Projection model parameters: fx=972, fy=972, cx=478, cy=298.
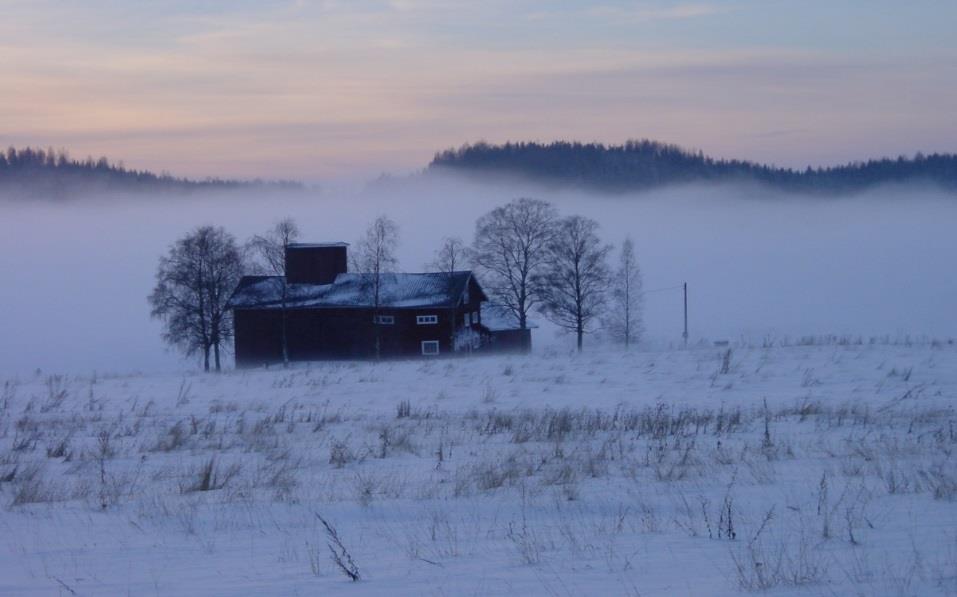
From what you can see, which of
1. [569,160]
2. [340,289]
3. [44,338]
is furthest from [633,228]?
[340,289]

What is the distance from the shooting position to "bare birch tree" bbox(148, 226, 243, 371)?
57844 millimetres

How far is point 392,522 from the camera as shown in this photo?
8.62 metres

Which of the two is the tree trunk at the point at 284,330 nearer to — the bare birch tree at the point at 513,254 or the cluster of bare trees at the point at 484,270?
the cluster of bare trees at the point at 484,270

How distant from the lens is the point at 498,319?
→ 64.8 m

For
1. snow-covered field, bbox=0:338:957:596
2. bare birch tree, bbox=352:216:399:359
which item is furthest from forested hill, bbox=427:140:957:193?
snow-covered field, bbox=0:338:957:596

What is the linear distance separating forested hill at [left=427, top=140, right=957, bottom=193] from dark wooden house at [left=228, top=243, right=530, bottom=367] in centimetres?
11299

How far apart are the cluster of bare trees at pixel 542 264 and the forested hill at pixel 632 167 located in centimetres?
9756

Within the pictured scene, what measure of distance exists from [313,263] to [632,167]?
133 metres

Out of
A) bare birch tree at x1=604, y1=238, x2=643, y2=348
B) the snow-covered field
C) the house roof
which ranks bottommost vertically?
bare birch tree at x1=604, y1=238, x2=643, y2=348

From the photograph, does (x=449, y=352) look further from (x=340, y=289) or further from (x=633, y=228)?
(x=633, y=228)

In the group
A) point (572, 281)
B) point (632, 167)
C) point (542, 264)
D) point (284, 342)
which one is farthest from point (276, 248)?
point (632, 167)

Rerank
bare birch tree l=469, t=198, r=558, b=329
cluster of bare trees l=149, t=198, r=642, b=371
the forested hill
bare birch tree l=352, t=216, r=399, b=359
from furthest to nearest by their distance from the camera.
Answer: the forested hill, bare birch tree l=469, t=198, r=558, b=329, cluster of bare trees l=149, t=198, r=642, b=371, bare birch tree l=352, t=216, r=399, b=359

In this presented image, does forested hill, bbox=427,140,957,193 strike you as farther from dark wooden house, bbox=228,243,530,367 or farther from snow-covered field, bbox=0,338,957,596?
snow-covered field, bbox=0,338,957,596

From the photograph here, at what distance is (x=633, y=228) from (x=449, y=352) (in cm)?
13158
